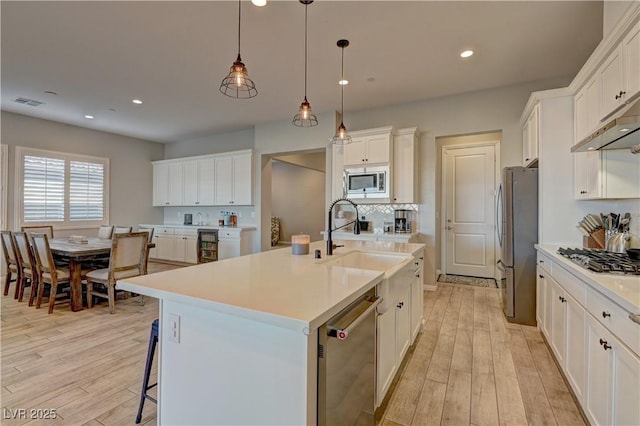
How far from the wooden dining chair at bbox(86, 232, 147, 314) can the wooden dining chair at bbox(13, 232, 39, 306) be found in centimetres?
76

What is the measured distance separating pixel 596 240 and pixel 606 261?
971mm

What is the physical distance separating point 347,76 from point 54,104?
16.1 ft

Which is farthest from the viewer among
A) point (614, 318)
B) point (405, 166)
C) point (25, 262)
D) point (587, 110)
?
point (405, 166)

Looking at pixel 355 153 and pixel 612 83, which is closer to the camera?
pixel 612 83

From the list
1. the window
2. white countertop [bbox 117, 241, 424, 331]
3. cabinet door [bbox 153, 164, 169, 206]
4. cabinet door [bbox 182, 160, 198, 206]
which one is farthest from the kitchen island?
cabinet door [bbox 153, 164, 169, 206]

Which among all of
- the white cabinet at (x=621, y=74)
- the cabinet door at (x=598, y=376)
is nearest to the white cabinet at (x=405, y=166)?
the white cabinet at (x=621, y=74)

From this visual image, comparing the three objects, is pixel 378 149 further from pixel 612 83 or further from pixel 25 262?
pixel 25 262

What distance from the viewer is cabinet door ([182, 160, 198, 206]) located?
6.96m

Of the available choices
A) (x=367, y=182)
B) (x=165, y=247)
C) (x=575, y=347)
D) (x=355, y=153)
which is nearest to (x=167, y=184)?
(x=165, y=247)

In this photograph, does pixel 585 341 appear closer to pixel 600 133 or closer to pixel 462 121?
pixel 600 133

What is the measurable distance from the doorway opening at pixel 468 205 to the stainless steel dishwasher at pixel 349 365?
4.19 m

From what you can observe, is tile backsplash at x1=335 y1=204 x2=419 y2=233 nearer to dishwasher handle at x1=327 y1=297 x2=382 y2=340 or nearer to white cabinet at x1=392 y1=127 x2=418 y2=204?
white cabinet at x1=392 y1=127 x2=418 y2=204

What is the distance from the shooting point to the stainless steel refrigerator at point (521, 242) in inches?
129

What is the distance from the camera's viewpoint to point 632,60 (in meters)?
1.89
